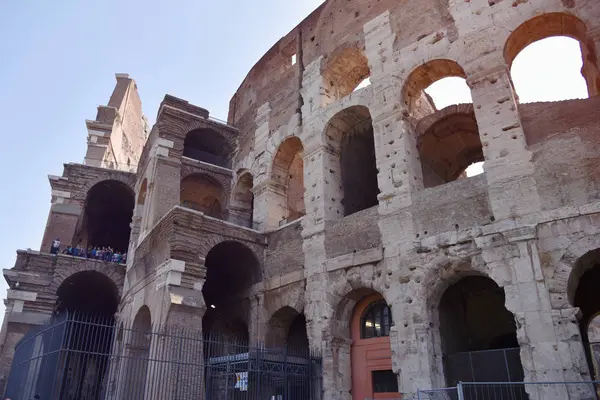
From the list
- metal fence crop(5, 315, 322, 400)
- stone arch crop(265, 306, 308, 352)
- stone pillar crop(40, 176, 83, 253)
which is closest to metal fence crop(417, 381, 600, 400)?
metal fence crop(5, 315, 322, 400)

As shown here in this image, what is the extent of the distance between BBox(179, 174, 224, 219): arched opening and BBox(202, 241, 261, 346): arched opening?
268cm

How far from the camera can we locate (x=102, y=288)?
61.0 ft

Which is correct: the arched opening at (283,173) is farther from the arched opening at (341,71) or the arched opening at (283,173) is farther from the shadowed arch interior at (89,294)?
the shadowed arch interior at (89,294)

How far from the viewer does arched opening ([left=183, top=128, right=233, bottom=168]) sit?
17.1 metres

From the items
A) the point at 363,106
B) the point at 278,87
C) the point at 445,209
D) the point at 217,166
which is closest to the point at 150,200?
the point at 217,166

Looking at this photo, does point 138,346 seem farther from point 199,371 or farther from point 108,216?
point 108,216

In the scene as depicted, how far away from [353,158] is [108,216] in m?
13.5

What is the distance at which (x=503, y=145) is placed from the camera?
9.28 metres

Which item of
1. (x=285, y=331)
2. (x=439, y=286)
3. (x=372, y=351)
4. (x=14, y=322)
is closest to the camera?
(x=439, y=286)

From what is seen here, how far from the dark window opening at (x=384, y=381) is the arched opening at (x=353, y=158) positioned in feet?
12.8

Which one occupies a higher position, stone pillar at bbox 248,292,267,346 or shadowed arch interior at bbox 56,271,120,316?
shadowed arch interior at bbox 56,271,120,316

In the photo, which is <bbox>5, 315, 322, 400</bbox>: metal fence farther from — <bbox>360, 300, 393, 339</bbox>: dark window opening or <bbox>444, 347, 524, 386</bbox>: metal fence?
<bbox>444, 347, 524, 386</bbox>: metal fence

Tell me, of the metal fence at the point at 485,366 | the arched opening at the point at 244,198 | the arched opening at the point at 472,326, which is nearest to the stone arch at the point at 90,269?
the arched opening at the point at 244,198

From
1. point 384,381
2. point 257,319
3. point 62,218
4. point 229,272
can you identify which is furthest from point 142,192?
point 384,381
